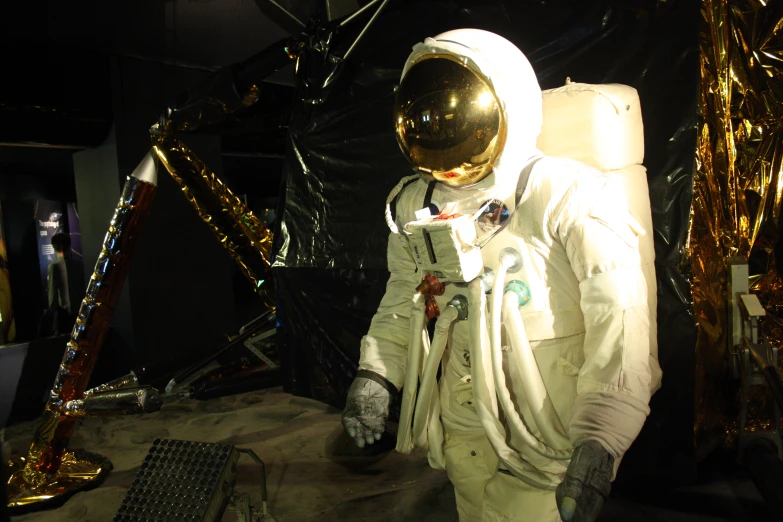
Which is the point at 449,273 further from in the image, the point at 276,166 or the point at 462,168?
the point at 276,166

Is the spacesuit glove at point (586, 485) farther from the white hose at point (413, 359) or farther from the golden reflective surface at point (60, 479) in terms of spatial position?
the golden reflective surface at point (60, 479)

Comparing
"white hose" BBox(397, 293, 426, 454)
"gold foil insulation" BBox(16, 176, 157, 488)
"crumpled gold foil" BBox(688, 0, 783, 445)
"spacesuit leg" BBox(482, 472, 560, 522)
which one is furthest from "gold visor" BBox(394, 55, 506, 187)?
"gold foil insulation" BBox(16, 176, 157, 488)

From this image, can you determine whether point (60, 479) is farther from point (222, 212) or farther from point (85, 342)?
point (222, 212)

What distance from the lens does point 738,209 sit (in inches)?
84.8

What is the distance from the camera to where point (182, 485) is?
1.99 meters

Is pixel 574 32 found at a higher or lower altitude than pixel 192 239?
higher

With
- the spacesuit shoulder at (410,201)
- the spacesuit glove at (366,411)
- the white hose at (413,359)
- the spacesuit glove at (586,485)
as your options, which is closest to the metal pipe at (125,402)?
the spacesuit glove at (366,411)

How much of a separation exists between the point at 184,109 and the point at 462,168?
2511 millimetres

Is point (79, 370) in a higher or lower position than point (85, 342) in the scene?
lower

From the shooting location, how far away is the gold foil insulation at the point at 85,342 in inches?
115

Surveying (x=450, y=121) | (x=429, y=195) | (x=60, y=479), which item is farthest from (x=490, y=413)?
(x=60, y=479)

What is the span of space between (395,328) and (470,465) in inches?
19.0

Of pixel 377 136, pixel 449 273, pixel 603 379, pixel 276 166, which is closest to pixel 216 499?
pixel 449 273

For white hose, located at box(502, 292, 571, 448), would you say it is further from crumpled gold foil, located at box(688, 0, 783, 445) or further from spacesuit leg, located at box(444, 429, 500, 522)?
crumpled gold foil, located at box(688, 0, 783, 445)
